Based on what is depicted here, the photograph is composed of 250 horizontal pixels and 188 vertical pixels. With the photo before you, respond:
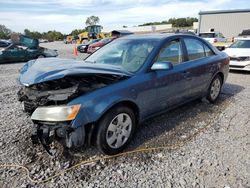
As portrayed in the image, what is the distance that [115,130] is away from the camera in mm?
3201

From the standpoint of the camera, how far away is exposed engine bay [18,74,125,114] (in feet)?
9.30

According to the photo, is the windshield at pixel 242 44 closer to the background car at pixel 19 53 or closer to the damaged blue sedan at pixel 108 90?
the damaged blue sedan at pixel 108 90

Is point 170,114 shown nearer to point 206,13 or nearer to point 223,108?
point 223,108

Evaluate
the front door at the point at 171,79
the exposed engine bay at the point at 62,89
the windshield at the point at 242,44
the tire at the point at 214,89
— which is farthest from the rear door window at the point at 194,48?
the windshield at the point at 242,44

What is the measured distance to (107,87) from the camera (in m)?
3.04

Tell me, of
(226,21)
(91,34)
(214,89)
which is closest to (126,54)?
(214,89)

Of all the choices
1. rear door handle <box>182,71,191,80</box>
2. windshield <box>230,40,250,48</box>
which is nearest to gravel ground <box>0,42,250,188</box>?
rear door handle <box>182,71,191,80</box>

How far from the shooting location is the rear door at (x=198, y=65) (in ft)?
14.4

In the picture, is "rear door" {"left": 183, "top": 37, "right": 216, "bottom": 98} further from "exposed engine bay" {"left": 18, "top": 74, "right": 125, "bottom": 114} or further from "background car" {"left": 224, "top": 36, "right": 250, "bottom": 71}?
"background car" {"left": 224, "top": 36, "right": 250, "bottom": 71}

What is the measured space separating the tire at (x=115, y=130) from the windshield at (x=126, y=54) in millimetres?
693

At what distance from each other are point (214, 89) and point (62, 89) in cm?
371

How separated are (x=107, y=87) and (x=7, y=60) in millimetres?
12721

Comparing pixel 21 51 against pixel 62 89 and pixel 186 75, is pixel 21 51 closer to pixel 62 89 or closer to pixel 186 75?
pixel 186 75

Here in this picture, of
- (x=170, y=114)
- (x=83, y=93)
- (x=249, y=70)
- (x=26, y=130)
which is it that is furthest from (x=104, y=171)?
(x=249, y=70)
